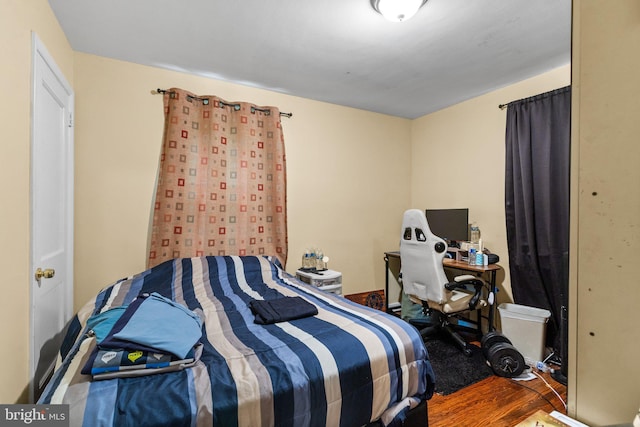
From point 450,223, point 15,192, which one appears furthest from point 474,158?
point 15,192

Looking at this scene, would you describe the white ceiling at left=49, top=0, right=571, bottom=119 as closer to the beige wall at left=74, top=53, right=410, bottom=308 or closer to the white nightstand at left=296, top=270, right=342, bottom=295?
the beige wall at left=74, top=53, right=410, bottom=308

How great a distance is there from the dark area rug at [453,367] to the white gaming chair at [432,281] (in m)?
0.09

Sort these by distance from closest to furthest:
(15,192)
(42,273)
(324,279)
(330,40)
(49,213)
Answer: (15,192) < (42,273) < (49,213) < (330,40) < (324,279)

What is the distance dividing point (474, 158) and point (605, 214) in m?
2.98

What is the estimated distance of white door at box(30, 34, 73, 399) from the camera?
64.3 inches

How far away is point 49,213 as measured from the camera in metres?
1.91

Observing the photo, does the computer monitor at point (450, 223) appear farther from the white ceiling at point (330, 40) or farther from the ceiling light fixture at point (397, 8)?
the ceiling light fixture at point (397, 8)

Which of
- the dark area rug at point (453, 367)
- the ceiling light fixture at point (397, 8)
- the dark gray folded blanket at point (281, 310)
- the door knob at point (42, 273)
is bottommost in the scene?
the dark area rug at point (453, 367)

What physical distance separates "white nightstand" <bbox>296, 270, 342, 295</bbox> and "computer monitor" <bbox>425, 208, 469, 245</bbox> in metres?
1.31

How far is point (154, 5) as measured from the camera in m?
1.88

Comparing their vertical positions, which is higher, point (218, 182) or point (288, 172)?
point (288, 172)

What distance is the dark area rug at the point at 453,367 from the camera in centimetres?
224

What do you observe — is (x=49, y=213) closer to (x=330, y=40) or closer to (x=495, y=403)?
(x=330, y=40)

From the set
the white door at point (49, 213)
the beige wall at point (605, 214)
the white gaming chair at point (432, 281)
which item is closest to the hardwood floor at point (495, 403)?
the white gaming chair at point (432, 281)
